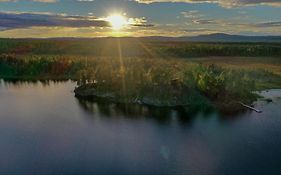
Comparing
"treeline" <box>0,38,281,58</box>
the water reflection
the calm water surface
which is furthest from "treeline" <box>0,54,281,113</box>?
"treeline" <box>0,38,281,58</box>

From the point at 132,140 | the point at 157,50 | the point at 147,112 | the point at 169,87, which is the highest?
the point at 157,50

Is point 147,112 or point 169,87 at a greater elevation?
point 169,87

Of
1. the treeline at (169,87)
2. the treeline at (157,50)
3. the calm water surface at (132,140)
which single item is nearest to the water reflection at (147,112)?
A: the calm water surface at (132,140)

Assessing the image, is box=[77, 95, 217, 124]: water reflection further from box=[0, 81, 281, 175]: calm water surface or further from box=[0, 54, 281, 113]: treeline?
box=[0, 54, 281, 113]: treeline

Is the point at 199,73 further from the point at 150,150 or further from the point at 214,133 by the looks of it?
the point at 150,150

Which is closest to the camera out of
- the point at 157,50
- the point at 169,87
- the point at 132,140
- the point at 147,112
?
the point at 132,140

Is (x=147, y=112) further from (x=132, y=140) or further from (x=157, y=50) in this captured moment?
(x=157, y=50)

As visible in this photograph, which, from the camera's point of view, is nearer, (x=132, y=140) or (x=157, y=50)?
(x=132, y=140)

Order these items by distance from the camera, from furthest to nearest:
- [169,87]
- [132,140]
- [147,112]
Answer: [169,87], [147,112], [132,140]

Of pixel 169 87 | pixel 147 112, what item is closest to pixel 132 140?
pixel 147 112

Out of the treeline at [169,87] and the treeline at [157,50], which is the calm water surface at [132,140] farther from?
the treeline at [157,50]
